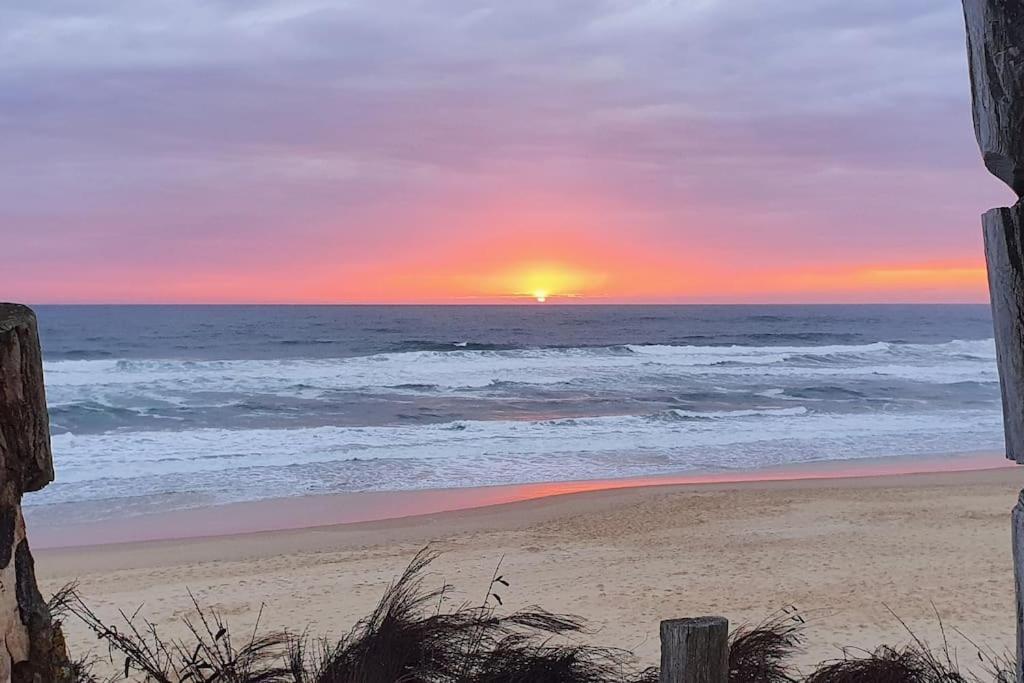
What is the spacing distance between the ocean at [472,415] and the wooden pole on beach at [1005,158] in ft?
39.1

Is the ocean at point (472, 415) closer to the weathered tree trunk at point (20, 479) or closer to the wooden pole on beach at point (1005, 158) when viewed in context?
the weathered tree trunk at point (20, 479)

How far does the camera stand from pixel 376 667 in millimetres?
3965

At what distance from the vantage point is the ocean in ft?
50.2

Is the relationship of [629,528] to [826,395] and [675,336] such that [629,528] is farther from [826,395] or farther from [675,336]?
[675,336]

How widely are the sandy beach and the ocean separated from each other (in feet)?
8.88

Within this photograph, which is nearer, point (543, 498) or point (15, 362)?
point (15, 362)

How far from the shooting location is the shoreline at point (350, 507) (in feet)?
37.0

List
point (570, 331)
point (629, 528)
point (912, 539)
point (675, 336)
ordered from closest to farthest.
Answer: point (912, 539), point (629, 528), point (675, 336), point (570, 331)

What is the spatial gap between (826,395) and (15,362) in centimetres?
2695

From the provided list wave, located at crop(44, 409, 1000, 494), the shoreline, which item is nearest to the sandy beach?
the shoreline

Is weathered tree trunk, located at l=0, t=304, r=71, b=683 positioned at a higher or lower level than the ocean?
higher

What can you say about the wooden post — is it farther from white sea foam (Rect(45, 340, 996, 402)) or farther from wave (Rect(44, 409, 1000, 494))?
white sea foam (Rect(45, 340, 996, 402))

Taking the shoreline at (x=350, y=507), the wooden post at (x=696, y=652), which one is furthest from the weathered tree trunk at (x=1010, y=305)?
the shoreline at (x=350, y=507)

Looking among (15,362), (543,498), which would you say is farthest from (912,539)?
(15,362)
